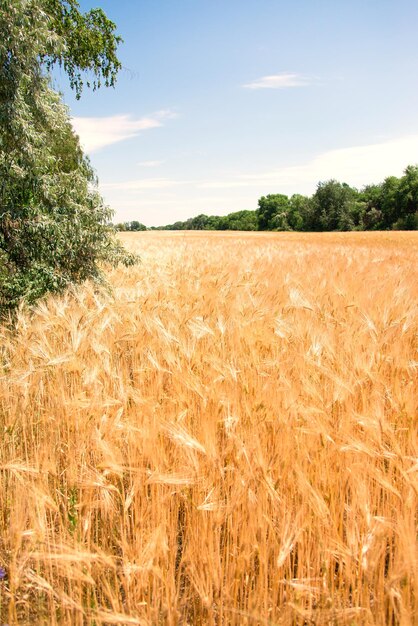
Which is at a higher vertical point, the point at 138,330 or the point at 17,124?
the point at 17,124

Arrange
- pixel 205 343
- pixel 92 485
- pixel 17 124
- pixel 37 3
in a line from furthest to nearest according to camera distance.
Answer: pixel 37 3, pixel 17 124, pixel 205 343, pixel 92 485

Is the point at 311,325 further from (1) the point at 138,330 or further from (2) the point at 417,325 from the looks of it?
(1) the point at 138,330

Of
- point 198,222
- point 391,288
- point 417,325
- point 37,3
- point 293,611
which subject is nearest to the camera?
point 293,611

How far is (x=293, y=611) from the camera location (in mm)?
1210

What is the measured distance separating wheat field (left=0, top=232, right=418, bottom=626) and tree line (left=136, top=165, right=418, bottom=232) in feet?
213

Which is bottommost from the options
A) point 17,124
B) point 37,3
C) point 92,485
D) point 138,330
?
point 92,485

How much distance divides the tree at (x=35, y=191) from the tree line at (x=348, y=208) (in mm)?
63476

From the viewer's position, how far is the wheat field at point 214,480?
121cm

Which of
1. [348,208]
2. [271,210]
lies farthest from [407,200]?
[271,210]

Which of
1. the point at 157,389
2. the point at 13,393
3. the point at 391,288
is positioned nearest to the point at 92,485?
the point at 157,389

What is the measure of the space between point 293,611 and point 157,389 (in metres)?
1.25

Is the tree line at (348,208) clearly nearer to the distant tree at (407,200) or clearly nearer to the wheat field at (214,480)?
the distant tree at (407,200)

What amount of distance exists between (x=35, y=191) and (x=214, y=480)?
130 inches

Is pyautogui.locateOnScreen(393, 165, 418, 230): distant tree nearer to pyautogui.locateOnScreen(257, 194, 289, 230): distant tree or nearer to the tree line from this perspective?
the tree line
